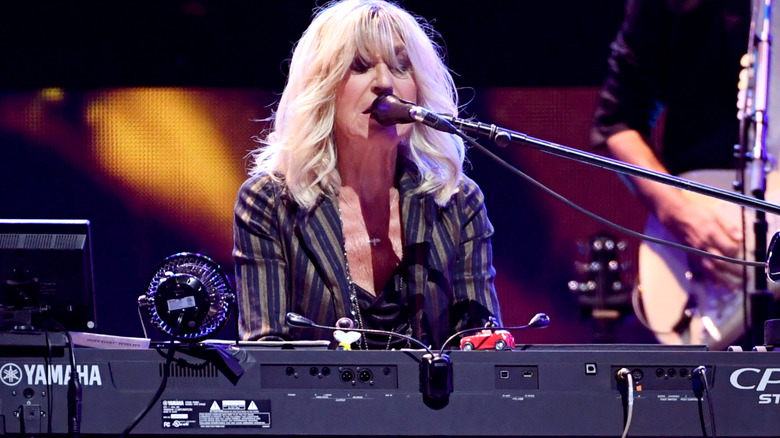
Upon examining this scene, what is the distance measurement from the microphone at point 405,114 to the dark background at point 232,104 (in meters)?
2.61

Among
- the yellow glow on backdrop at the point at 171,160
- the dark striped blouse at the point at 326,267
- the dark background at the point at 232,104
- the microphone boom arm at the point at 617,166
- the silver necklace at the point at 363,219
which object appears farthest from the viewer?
the yellow glow on backdrop at the point at 171,160

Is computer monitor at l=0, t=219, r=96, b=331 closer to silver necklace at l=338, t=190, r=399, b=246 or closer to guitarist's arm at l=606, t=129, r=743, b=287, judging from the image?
silver necklace at l=338, t=190, r=399, b=246

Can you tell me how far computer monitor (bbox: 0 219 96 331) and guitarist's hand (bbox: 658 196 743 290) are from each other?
10.4 feet

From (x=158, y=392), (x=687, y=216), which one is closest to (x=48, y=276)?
(x=158, y=392)

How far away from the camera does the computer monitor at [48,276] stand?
161 cm

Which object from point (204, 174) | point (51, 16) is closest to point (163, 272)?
point (204, 174)

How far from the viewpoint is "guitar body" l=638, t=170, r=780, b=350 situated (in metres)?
3.97

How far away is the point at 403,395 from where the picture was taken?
1.47 meters

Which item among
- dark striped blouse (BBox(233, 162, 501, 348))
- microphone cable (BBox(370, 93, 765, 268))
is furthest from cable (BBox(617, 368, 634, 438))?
dark striped blouse (BBox(233, 162, 501, 348))

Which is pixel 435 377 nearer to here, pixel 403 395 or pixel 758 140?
pixel 403 395

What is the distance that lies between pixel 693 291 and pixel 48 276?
3.31 metres

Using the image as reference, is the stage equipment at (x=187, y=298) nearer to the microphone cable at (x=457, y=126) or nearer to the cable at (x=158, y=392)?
the cable at (x=158, y=392)

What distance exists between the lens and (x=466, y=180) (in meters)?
2.60

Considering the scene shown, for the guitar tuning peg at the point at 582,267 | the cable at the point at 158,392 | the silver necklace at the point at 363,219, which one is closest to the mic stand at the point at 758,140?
the guitar tuning peg at the point at 582,267
